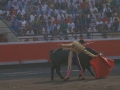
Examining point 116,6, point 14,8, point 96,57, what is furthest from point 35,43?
point 96,57

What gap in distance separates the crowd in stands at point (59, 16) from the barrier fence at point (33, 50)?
1218 millimetres

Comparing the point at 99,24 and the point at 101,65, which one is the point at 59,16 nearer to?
the point at 99,24

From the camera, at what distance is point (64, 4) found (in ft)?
80.2

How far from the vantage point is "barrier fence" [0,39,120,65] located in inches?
851

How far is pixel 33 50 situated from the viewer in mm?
21984

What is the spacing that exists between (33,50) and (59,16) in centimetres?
292

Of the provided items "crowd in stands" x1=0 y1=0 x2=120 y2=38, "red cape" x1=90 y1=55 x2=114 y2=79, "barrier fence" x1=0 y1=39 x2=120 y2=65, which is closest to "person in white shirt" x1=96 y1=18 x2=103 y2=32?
"crowd in stands" x1=0 y1=0 x2=120 y2=38

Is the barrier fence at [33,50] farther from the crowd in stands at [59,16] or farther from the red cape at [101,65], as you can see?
the red cape at [101,65]

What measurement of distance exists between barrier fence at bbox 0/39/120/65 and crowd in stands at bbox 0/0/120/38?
1218 millimetres

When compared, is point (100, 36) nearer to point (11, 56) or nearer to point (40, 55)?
point (40, 55)

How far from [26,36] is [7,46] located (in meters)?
1.58

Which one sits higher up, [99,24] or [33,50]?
[99,24]

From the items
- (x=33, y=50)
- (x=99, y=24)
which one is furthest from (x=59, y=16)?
(x=33, y=50)

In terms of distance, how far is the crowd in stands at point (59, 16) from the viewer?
75.0 feet
